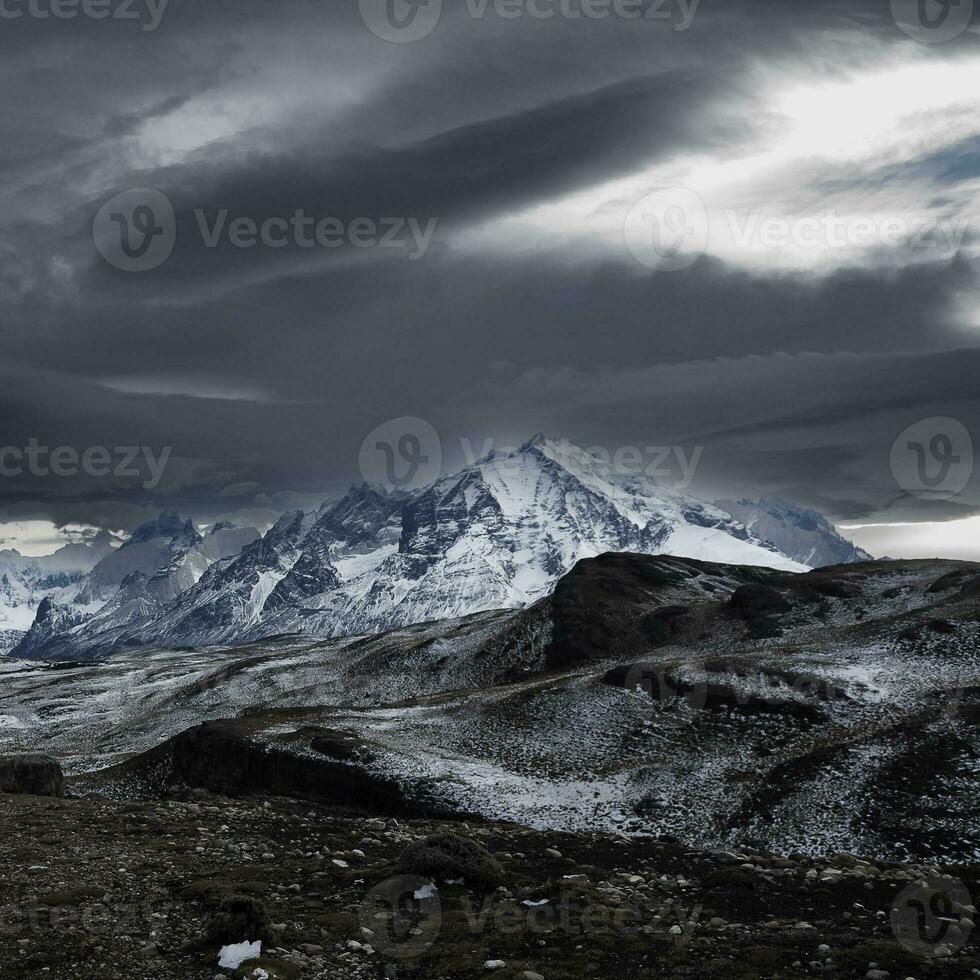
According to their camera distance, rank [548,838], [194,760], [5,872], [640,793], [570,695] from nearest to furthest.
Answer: [5,872]
[548,838]
[640,793]
[194,760]
[570,695]

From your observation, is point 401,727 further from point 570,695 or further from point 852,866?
point 852,866

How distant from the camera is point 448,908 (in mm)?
20406

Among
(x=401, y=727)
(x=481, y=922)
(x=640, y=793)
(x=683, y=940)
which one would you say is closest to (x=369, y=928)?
(x=481, y=922)

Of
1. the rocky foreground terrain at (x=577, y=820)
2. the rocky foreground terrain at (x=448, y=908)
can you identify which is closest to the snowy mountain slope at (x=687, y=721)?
the rocky foreground terrain at (x=577, y=820)

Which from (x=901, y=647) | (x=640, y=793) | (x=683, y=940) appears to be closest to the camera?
(x=683, y=940)

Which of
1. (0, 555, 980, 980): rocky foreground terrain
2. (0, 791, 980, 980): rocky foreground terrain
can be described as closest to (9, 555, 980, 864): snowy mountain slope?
(0, 555, 980, 980): rocky foreground terrain

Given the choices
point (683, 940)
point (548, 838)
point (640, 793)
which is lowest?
point (640, 793)

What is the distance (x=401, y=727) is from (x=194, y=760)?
12649 mm

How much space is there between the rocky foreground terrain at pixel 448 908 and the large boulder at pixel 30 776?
1295 centimetres

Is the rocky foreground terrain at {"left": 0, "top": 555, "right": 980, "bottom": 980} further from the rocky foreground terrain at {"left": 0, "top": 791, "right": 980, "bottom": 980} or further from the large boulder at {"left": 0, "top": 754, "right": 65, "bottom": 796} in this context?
the large boulder at {"left": 0, "top": 754, "right": 65, "bottom": 796}

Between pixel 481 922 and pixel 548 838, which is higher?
pixel 481 922

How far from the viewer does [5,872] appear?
22.2 meters

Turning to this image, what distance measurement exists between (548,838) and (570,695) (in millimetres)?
25028

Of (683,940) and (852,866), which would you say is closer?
(683,940)
